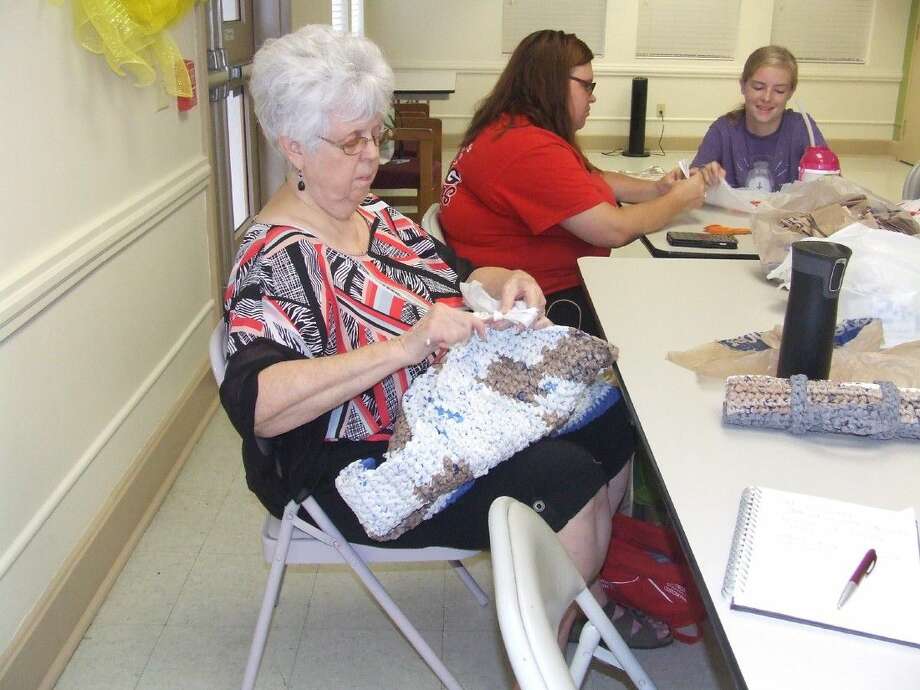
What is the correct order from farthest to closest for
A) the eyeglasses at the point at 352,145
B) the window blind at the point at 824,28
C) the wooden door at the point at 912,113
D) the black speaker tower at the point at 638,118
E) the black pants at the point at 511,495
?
the window blind at the point at 824,28, the black speaker tower at the point at 638,118, the wooden door at the point at 912,113, the eyeglasses at the point at 352,145, the black pants at the point at 511,495

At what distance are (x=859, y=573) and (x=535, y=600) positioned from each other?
340 mm

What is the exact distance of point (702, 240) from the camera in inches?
94.3

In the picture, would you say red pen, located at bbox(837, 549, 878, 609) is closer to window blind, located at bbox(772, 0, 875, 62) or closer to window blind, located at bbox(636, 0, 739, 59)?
window blind, located at bbox(636, 0, 739, 59)

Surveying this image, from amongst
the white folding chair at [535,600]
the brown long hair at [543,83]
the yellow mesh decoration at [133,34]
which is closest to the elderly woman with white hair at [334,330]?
the white folding chair at [535,600]

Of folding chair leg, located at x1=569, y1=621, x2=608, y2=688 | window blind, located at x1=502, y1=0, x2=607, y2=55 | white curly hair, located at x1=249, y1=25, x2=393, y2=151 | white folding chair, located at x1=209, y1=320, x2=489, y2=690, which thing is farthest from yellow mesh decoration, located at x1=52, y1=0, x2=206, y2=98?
window blind, located at x1=502, y1=0, x2=607, y2=55

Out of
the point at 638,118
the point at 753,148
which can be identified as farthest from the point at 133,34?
Result: the point at 638,118

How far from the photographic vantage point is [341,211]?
174 centimetres

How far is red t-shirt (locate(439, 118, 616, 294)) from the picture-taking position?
2389 millimetres

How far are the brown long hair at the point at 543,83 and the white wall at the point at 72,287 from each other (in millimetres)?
888

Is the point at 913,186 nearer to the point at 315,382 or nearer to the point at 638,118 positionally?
the point at 315,382

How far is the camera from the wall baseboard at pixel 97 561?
182 centimetres

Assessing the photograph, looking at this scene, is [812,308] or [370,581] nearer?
[812,308]

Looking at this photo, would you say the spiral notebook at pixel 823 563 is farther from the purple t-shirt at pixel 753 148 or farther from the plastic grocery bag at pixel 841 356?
the purple t-shirt at pixel 753 148

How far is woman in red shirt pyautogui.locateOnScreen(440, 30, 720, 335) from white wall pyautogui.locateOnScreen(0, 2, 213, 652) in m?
0.82
